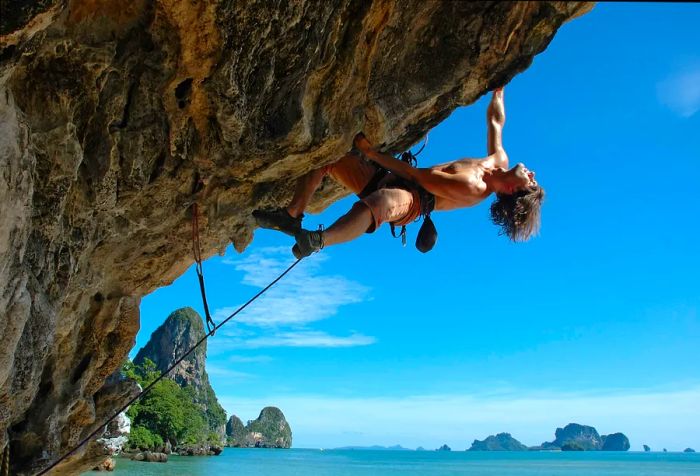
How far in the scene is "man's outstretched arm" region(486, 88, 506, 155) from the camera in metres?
6.01

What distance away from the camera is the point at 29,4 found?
2959 millimetres

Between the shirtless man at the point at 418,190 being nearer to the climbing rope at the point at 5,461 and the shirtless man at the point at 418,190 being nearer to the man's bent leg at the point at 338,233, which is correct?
the man's bent leg at the point at 338,233

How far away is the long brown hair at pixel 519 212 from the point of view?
5.72 metres

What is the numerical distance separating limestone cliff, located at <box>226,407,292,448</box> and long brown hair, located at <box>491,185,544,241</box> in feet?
545

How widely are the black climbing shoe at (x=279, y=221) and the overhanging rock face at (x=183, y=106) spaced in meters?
0.34

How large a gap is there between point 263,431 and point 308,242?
621ft

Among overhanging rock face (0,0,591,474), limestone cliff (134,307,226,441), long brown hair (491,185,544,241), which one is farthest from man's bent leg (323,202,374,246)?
limestone cliff (134,307,226,441)

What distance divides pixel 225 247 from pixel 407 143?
8.44 feet

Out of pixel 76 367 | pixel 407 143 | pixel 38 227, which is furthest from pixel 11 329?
pixel 407 143

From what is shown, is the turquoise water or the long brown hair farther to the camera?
the turquoise water

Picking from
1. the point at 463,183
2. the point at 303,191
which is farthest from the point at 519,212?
the point at 303,191

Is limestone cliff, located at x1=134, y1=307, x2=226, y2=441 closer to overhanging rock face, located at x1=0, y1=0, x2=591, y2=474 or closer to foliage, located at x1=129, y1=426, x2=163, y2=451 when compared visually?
foliage, located at x1=129, y1=426, x2=163, y2=451

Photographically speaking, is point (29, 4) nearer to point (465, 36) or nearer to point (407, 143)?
point (465, 36)

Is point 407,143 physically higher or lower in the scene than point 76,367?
higher
